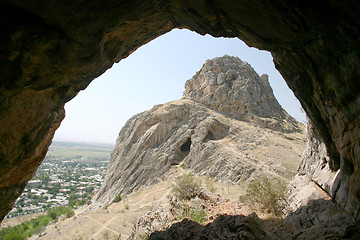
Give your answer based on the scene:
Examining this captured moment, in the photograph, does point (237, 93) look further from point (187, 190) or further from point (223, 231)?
point (223, 231)

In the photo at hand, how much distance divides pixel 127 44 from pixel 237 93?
1225 inches

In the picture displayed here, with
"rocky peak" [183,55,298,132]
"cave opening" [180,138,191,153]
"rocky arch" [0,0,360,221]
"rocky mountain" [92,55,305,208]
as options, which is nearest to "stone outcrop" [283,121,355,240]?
"rocky arch" [0,0,360,221]

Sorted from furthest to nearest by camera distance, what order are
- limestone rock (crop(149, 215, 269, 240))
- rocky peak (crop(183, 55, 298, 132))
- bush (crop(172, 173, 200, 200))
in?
rocky peak (crop(183, 55, 298, 132)), bush (crop(172, 173, 200, 200)), limestone rock (crop(149, 215, 269, 240))

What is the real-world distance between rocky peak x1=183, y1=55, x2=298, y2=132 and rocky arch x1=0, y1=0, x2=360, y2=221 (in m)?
28.4

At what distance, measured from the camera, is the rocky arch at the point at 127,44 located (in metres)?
4.42

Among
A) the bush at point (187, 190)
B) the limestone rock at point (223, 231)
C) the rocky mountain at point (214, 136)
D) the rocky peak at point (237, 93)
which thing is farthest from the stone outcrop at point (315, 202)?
the rocky peak at point (237, 93)

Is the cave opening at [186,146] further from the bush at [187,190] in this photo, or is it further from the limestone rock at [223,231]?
the limestone rock at [223,231]

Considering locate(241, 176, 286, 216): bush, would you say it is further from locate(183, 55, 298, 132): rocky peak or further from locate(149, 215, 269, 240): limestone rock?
locate(183, 55, 298, 132): rocky peak

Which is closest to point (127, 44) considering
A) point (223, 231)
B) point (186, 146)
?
point (223, 231)

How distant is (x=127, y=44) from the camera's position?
7.93 meters

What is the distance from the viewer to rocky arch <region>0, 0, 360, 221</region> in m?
4.42

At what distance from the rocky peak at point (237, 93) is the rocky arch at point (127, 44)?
93.0 ft

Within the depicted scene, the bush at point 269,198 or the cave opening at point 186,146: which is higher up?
the cave opening at point 186,146

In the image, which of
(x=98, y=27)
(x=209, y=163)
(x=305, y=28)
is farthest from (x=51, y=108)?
(x=209, y=163)
